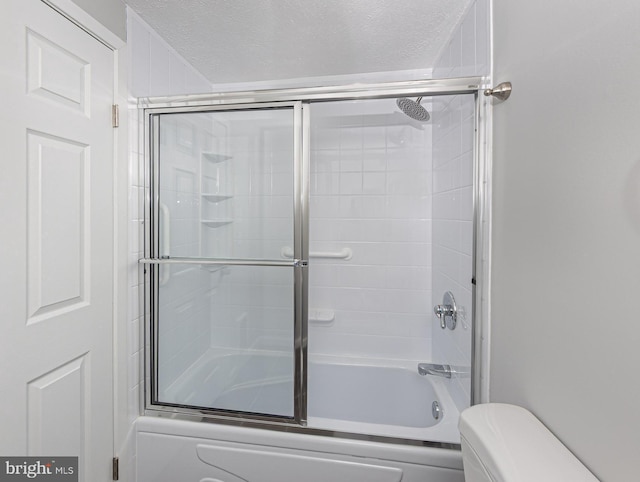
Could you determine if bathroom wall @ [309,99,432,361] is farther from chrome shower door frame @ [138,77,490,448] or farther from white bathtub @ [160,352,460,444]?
chrome shower door frame @ [138,77,490,448]

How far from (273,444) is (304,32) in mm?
1938

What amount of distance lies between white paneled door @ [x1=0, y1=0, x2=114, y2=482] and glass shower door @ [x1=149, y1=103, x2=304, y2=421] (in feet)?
0.84

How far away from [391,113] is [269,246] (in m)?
1.30

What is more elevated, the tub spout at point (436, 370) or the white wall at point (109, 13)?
the white wall at point (109, 13)

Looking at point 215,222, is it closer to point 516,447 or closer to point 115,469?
point 115,469

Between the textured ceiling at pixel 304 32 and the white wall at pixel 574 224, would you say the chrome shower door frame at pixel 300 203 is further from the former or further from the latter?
the textured ceiling at pixel 304 32

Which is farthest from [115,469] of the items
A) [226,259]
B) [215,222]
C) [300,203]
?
[300,203]

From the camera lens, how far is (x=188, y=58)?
6.12 ft

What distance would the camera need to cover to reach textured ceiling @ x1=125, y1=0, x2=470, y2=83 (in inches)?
54.5

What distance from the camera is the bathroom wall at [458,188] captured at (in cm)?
131

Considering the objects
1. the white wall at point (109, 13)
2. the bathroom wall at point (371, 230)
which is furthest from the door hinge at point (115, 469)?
the white wall at point (109, 13)

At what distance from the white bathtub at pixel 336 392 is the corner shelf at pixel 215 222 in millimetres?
654

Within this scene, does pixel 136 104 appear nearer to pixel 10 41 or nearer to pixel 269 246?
pixel 10 41

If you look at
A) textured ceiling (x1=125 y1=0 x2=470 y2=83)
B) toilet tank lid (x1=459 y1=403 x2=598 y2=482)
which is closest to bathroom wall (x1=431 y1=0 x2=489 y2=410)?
textured ceiling (x1=125 y1=0 x2=470 y2=83)
